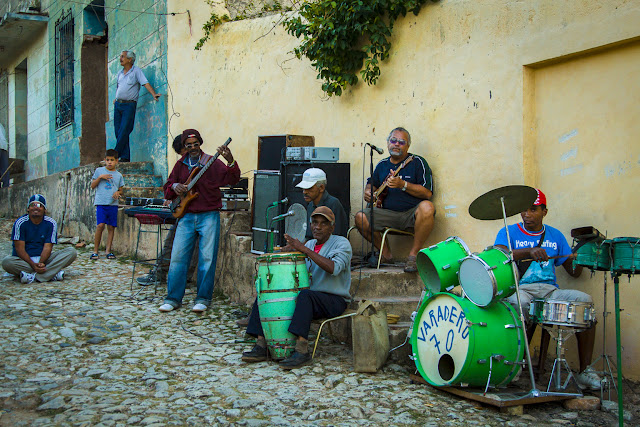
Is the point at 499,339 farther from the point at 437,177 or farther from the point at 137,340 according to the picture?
the point at 137,340

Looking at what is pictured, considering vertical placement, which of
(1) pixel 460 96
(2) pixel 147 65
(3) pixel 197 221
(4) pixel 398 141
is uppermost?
(2) pixel 147 65

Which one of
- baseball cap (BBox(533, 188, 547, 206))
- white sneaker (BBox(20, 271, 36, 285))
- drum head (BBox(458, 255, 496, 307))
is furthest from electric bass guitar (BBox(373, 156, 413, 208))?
white sneaker (BBox(20, 271, 36, 285))

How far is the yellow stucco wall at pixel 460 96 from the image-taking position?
18.4ft

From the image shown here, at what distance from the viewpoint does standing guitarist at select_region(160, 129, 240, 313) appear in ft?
23.7

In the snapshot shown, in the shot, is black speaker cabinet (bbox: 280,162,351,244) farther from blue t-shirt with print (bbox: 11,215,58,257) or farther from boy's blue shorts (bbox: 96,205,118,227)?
boy's blue shorts (bbox: 96,205,118,227)

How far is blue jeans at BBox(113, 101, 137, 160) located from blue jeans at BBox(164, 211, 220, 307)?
5.19 metres

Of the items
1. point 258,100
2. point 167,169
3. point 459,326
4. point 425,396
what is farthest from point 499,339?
point 167,169

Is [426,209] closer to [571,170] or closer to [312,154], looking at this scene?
[312,154]

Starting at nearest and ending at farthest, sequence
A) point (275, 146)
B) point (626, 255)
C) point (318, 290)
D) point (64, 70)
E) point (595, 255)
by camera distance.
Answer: point (626, 255) → point (595, 255) → point (318, 290) → point (275, 146) → point (64, 70)

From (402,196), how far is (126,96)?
6624 millimetres

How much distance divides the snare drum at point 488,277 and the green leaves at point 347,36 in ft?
11.0

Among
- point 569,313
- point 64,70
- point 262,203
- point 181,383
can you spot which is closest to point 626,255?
point 569,313

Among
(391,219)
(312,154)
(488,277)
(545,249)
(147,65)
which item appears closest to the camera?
(488,277)

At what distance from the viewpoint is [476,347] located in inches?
178
